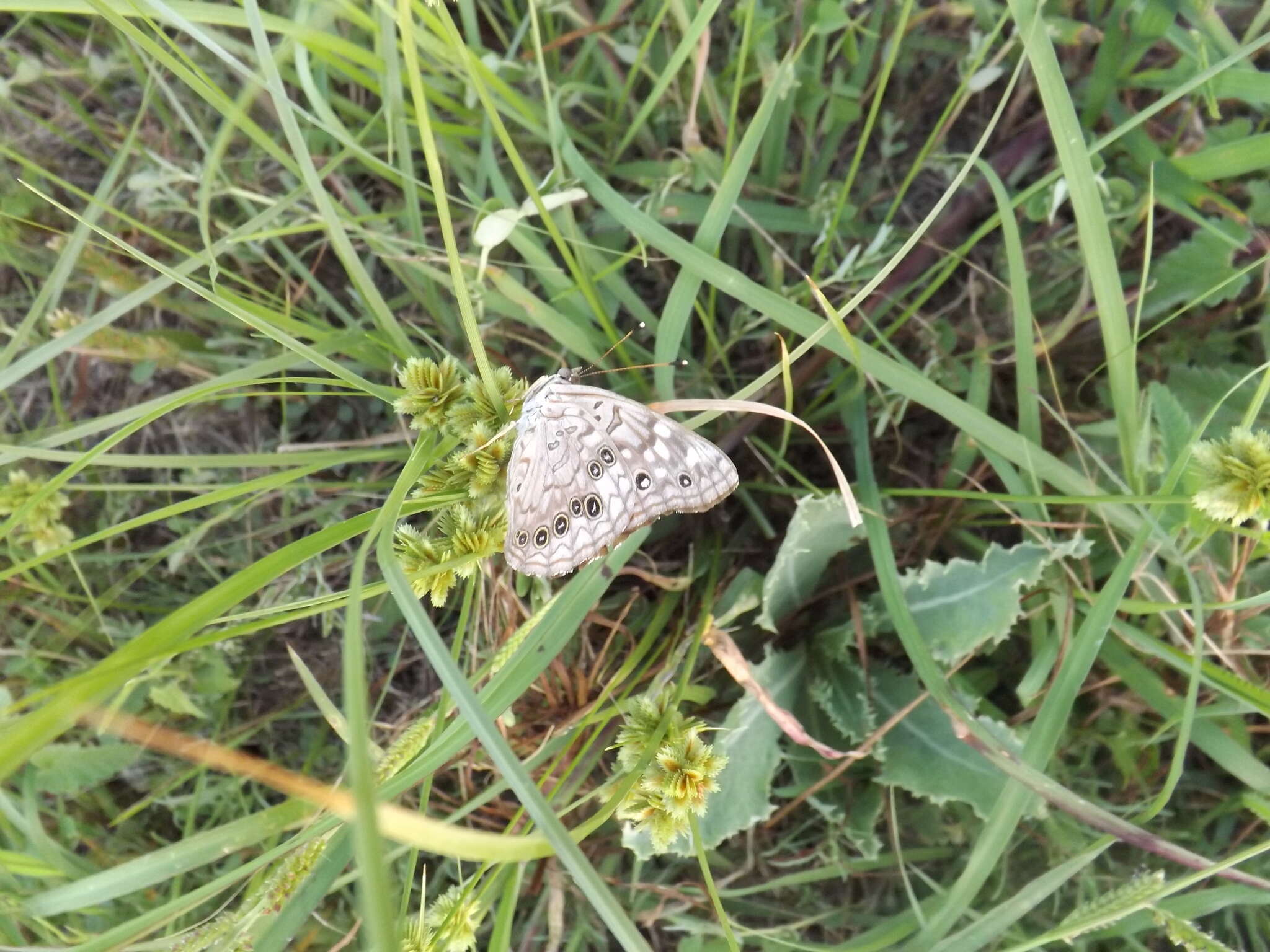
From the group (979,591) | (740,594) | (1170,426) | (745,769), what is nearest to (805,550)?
(740,594)

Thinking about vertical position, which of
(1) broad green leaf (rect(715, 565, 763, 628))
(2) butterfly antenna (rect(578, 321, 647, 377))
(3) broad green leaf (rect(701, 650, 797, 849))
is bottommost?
(3) broad green leaf (rect(701, 650, 797, 849))

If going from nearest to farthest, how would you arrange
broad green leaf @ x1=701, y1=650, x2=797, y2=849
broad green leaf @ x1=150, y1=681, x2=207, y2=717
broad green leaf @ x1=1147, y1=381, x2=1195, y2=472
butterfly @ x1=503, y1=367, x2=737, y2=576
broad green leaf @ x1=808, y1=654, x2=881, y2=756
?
1. butterfly @ x1=503, y1=367, x2=737, y2=576
2. broad green leaf @ x1=1147, y1=381, x2=1195, y2=472
3. broad green leaf @ x1=701, y1=650, x2=797, y2=849
4. broad green leaf @ x1=808, y1=654, x2=881, y2=756
5. broad green leaf @ x1=150, y1=681, x2=207, y2=717

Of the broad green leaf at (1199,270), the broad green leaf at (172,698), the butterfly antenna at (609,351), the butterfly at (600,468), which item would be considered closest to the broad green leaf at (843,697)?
the butterfly at (600,468)

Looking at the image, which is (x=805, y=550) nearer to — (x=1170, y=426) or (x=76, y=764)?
(x=1170, y=426)

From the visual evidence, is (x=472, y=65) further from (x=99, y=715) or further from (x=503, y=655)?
(x=99, y=715)

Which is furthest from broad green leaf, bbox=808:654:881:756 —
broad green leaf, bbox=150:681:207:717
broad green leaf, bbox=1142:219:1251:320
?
broad green leaf, bbox=150:681:207:717

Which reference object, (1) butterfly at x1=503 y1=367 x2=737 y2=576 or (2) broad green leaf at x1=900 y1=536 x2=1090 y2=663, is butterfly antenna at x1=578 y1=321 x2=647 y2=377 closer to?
(1) butterfly at x1=503 y1=367 x2=737 y2=576

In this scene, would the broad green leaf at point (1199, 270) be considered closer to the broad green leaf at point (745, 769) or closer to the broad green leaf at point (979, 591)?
the broad green leaf at point (979, 591)
